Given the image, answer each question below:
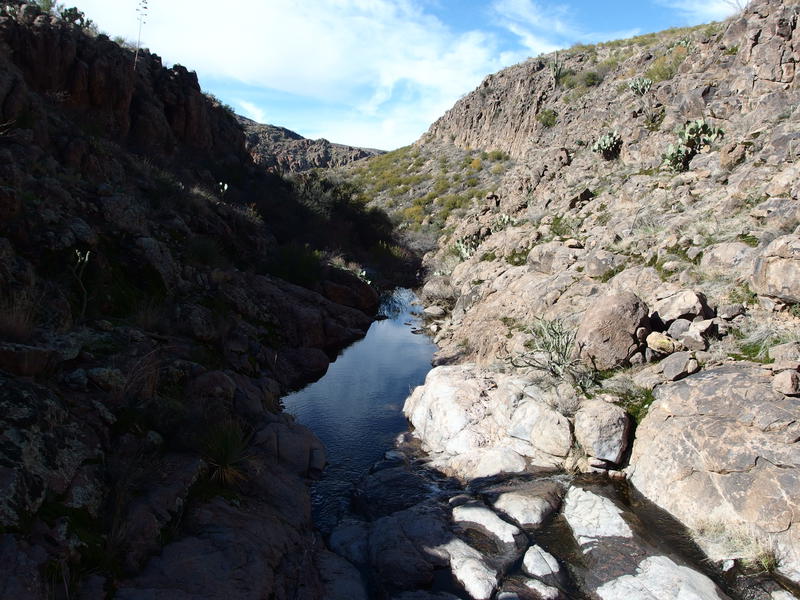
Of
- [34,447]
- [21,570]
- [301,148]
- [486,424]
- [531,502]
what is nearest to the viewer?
[21,570]

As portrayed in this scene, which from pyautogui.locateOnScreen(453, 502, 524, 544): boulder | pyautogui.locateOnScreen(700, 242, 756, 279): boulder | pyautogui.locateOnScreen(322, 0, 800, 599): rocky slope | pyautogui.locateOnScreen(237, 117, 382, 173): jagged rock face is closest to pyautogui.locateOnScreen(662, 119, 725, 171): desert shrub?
pyautogui.locateOnScreen(322, 0, 800, 599): rocky slope

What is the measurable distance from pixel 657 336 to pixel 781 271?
5.90 feet

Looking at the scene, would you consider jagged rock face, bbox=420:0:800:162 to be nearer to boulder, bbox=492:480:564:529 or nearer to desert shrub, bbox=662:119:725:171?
desert shrub, bbox=662:119:725:171

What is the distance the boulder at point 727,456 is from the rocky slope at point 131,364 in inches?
166

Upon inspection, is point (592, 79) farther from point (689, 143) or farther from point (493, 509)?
point (493, 509)

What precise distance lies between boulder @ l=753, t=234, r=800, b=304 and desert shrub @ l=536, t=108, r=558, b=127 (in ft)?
74.6

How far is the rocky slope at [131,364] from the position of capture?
397 cm

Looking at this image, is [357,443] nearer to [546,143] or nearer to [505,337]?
[505,337]

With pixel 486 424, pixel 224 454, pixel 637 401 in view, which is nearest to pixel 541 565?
pixel 637 401

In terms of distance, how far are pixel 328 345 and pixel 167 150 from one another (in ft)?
38.6

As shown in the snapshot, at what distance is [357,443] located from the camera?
8953mm

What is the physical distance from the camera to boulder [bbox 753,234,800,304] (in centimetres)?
682

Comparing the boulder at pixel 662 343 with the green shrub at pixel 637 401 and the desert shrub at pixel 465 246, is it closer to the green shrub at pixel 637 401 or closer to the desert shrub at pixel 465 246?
the green shrub at pixel 637 401

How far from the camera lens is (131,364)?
630 cm
